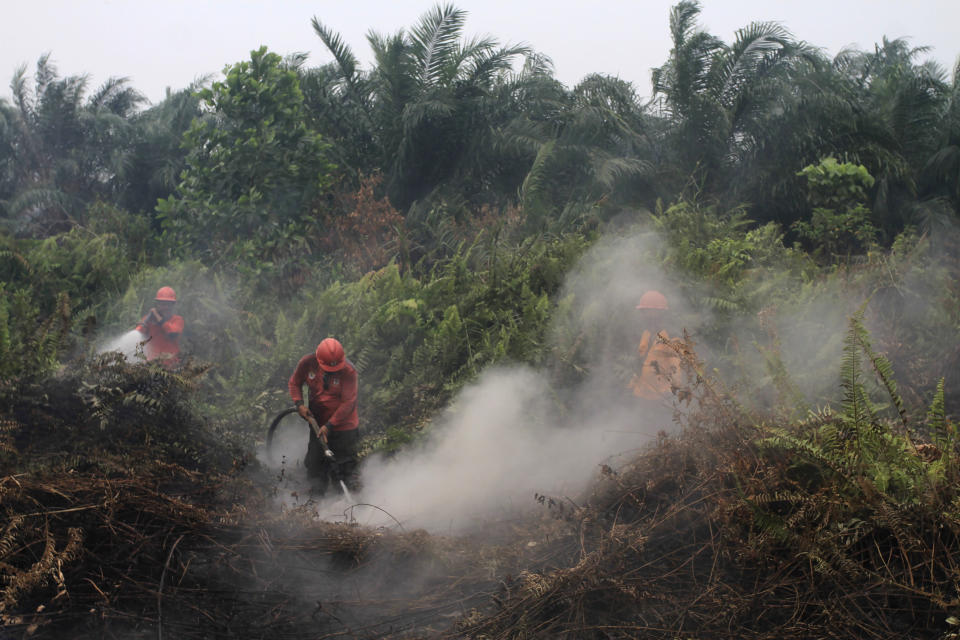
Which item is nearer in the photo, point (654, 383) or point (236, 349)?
point (654, 383)

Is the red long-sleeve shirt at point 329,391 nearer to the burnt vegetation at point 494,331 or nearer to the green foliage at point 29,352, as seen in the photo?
the burnt vegetation at point 494,331

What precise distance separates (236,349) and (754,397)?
262 inches

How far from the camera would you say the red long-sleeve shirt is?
6.27 m

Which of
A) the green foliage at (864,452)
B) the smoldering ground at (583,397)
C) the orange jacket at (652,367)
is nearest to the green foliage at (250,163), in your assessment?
the smoldering ground at (583,397)

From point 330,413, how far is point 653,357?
2.90m

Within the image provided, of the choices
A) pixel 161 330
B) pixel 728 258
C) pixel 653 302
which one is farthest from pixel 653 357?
pixel 161 330

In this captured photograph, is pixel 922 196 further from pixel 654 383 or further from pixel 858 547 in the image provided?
pixel 858 547

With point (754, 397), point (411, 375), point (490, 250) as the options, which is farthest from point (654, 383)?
point (490, 250)

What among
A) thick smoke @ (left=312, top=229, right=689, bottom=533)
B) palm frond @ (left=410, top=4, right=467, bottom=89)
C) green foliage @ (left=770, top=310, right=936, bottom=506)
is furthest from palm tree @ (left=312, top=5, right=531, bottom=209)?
green foliage @ (left=770, top=310, right=936, bottom=506)

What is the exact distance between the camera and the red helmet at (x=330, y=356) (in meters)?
6.05

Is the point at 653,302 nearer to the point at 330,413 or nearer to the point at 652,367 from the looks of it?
the point at 652,367

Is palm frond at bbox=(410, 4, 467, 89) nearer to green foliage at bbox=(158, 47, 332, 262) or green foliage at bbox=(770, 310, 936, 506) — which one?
green foliage at bbox=(158, 47, 332, 262)

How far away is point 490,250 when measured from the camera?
1073 centimetres

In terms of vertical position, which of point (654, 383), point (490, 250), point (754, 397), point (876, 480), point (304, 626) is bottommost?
point (876, 480)
